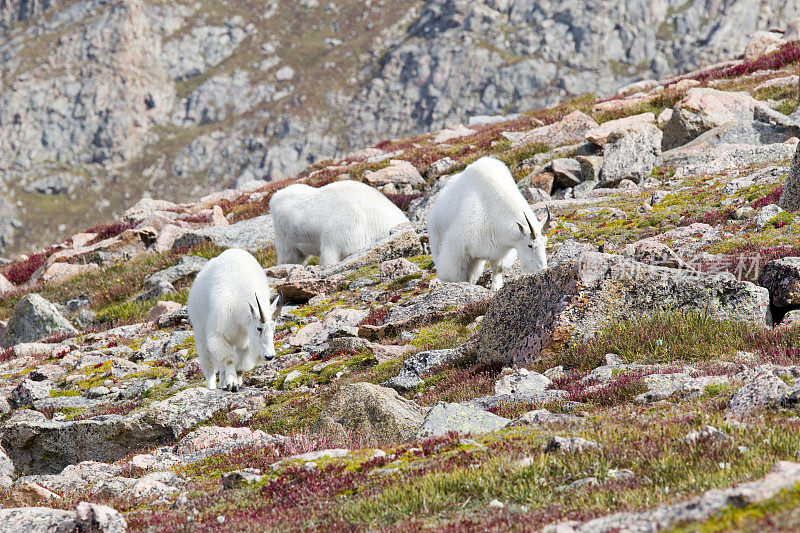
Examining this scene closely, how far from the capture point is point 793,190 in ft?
42.3

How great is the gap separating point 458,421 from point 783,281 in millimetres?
4785

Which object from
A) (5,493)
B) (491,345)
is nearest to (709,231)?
(491,345)

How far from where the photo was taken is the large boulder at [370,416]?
752cm

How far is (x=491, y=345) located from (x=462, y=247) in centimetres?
456

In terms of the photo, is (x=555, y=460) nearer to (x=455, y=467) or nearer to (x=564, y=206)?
(x=455, y=467)

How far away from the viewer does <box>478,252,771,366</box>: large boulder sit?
8.80 meters

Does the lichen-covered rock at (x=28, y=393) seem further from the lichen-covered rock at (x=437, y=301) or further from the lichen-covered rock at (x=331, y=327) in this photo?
the lichen-covered rock at (x=437, y=301)

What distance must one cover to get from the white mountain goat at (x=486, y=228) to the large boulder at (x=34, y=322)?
1237 centimetres

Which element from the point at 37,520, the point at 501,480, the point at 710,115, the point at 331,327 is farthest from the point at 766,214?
the point at 710,115

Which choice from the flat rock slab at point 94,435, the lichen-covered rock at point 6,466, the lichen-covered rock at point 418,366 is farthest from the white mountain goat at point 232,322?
the lichen-covered rock at point 6,466

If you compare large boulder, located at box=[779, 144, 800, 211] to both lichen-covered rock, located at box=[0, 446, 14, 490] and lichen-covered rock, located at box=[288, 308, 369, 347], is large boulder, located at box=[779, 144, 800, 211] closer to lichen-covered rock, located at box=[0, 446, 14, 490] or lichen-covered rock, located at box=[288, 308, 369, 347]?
lichen-covered rock, located at box=[288, 308, 369, 347]

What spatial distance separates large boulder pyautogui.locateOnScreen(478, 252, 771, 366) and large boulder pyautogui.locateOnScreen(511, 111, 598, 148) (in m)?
17.8

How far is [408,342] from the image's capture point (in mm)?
11703

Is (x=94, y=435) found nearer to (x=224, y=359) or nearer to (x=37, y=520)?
(x=224, y=359)
